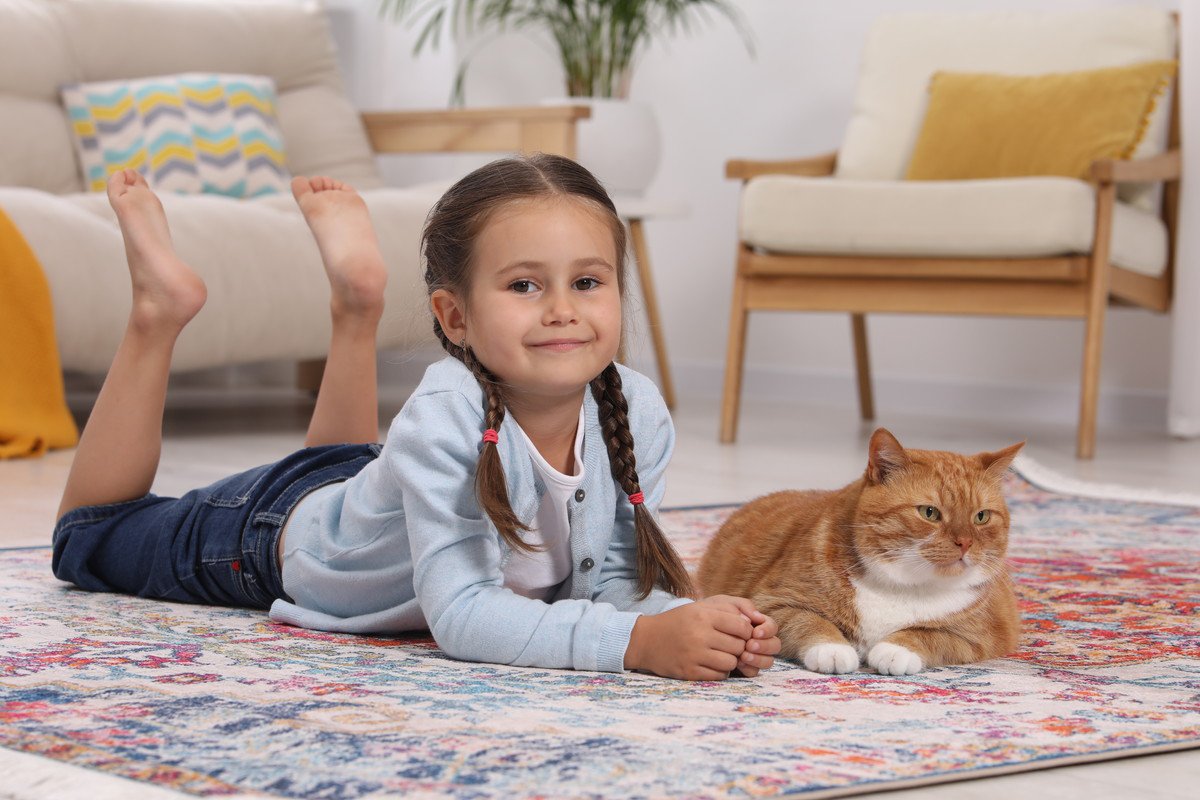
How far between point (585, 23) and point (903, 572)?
3.08 m

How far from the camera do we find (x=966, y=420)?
386 cm

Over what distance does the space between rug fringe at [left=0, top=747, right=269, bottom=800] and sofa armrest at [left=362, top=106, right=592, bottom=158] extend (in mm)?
2491

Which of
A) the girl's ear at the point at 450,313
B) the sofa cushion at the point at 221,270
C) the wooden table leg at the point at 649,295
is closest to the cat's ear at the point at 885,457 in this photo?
the girl's ear at the point at 450,313

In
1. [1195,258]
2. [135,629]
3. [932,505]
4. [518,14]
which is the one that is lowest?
[135,629]

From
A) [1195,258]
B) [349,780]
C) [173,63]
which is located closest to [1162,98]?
[1195,258]

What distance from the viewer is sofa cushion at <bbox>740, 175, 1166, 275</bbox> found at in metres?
2.78

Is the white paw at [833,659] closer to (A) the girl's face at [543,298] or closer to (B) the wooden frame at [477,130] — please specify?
(A) the girl's face at [543,298]

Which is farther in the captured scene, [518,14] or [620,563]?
[518,14]

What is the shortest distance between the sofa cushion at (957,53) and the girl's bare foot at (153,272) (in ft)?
7.24

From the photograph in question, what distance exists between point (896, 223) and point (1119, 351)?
1114 mm

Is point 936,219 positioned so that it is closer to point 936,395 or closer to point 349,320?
point 936,395

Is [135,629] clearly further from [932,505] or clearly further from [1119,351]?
[1119,351]

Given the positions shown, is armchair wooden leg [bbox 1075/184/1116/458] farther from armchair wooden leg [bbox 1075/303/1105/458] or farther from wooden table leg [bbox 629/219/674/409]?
wooden table leg [bbox 629/219/674/409]

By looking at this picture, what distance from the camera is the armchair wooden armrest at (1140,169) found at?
2768 millimetres
